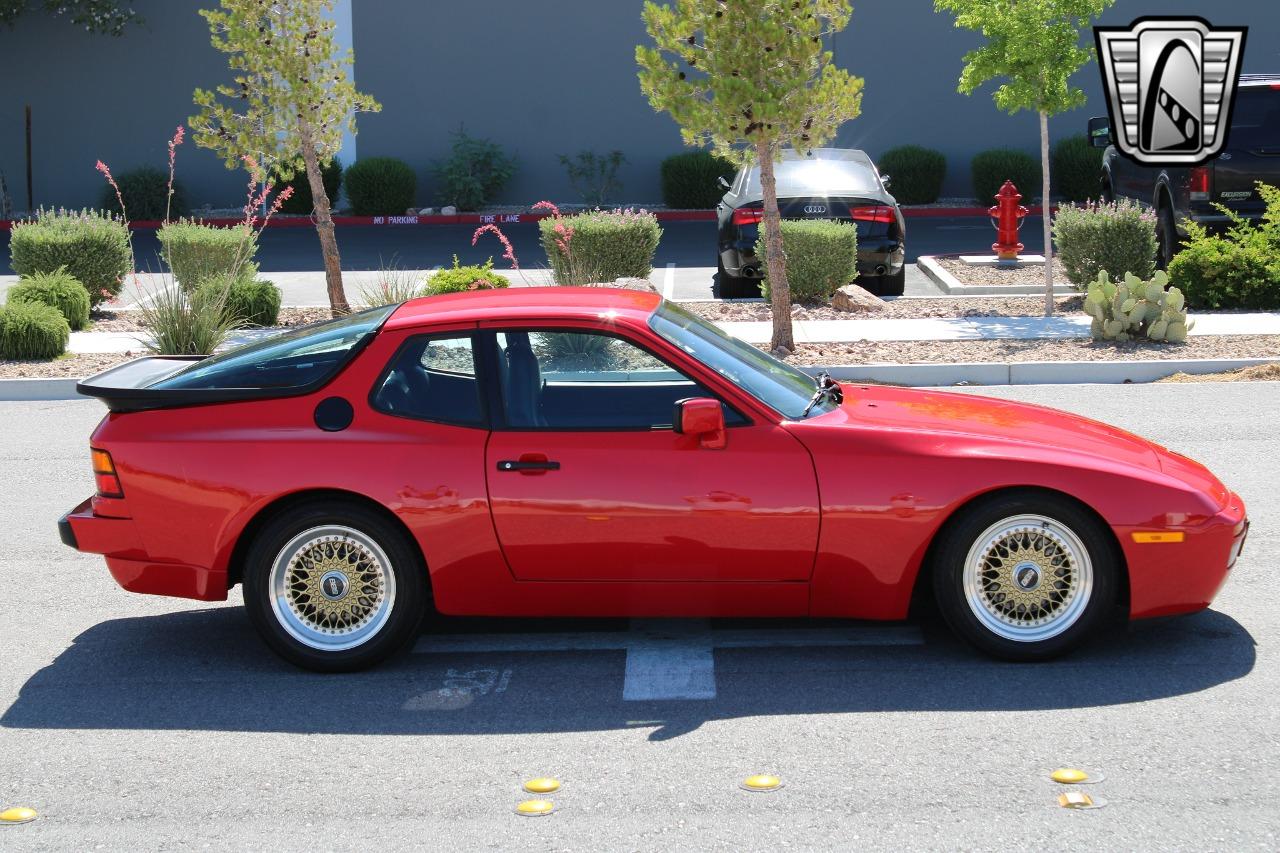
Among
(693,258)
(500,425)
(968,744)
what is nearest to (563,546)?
(500,425)

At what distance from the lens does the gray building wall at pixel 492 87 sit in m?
27.0

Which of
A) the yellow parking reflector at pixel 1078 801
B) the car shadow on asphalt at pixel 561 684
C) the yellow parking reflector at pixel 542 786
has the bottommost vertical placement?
the yellow parking reflector at pixel 1078 801

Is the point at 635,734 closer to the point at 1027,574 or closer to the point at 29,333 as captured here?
the point at 1027,574

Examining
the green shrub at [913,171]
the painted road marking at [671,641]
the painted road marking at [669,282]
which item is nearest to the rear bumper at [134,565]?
the painted road marking at [671,641]

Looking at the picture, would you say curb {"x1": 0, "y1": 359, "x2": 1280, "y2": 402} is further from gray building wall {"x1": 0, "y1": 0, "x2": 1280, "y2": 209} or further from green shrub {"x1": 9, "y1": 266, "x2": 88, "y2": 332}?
gray building wall {"x1": 0, "y1": 0, "x2": 1280, "y2": 209}

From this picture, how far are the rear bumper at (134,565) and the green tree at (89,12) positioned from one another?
74.6ft

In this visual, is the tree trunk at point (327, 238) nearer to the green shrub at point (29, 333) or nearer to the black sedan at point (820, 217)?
the green shrub at point (29, 333)

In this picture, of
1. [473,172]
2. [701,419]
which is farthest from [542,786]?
[473,172]

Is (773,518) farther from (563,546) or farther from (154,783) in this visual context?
(154,783)

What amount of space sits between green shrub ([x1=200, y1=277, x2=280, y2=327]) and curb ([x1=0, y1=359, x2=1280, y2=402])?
258 cm

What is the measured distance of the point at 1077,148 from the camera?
1040 inches

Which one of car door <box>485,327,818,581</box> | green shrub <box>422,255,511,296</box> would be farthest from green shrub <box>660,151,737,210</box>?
car door <box>485,327,818,581</box>

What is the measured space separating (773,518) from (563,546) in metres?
0.79

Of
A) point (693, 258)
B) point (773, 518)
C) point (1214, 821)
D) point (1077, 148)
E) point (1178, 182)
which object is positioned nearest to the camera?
point (1214, 821)
